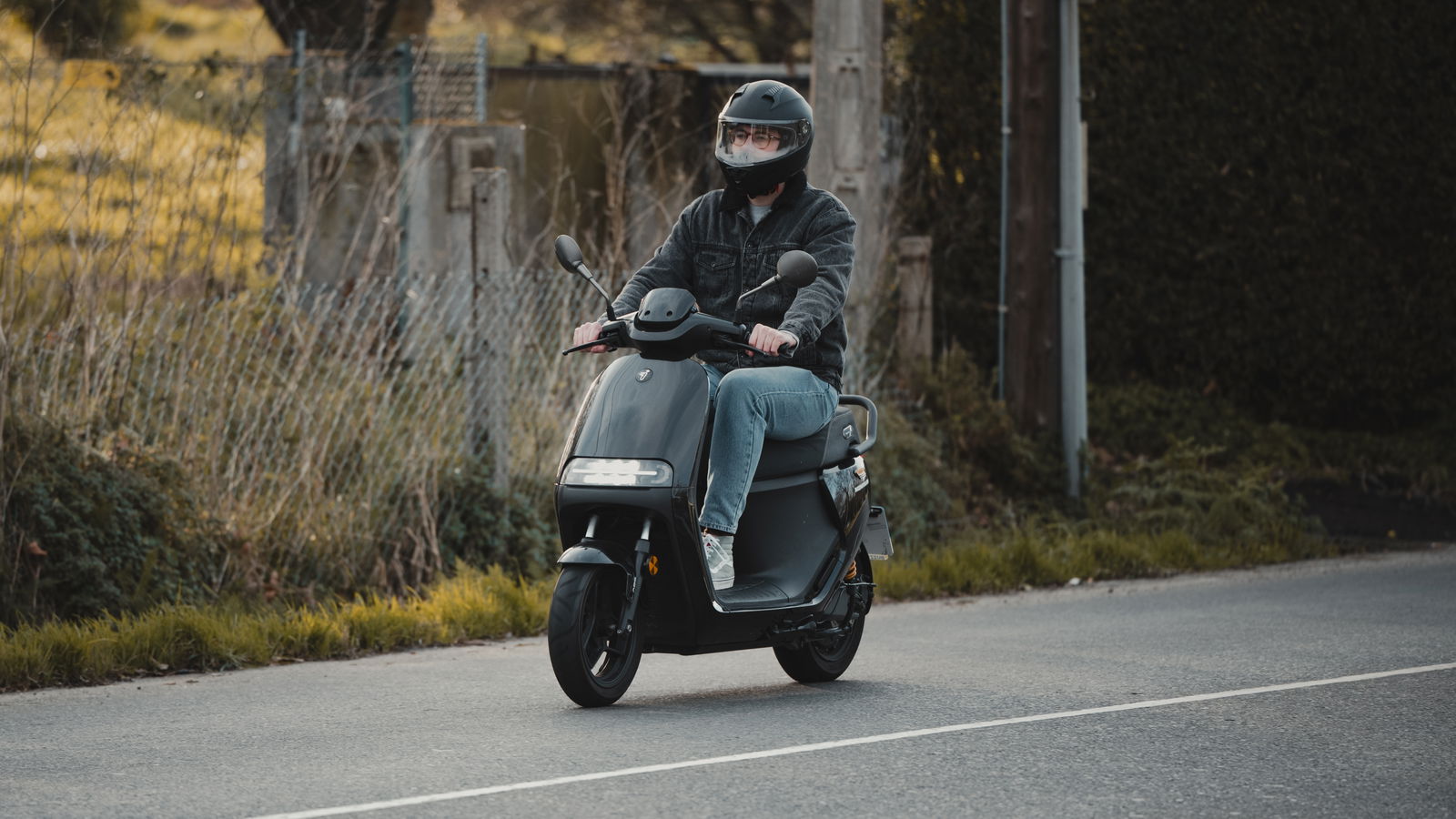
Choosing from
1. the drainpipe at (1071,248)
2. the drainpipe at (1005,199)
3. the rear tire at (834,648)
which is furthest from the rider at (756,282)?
the drainpipe at (1005,199)

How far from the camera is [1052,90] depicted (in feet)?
40.7

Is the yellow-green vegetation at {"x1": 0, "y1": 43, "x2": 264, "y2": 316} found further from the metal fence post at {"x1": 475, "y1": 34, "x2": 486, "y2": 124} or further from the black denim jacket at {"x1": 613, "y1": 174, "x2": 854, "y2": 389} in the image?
the metal fence post at {"x1": 475, "y1": 34, "x2": 486, "y2": 124}

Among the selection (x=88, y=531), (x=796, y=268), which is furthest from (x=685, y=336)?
(x=88, y=531)

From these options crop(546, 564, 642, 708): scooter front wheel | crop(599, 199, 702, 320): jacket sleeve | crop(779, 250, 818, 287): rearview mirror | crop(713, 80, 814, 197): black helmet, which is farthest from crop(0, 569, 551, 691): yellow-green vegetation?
crop(779, 250, 818, 287): rearview mirror

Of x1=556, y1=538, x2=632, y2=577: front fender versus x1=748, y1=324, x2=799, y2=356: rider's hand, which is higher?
x1=748, y1=324, x2=799, y2=356: rider's hand

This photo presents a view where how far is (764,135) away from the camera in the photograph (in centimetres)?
680

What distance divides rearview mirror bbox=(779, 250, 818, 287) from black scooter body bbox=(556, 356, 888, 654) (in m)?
0.49

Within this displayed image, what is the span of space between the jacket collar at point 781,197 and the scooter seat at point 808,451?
790 mm

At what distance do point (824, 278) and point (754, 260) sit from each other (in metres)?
0.30

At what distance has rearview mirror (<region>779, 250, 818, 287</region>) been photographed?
6152 mm

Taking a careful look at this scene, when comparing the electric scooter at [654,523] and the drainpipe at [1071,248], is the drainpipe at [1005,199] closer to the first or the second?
the drainpipe at [1071,248]

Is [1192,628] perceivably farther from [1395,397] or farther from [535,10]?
[535,10]

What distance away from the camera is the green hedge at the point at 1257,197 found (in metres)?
13.3

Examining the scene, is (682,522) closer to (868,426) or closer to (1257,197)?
(868,426)
